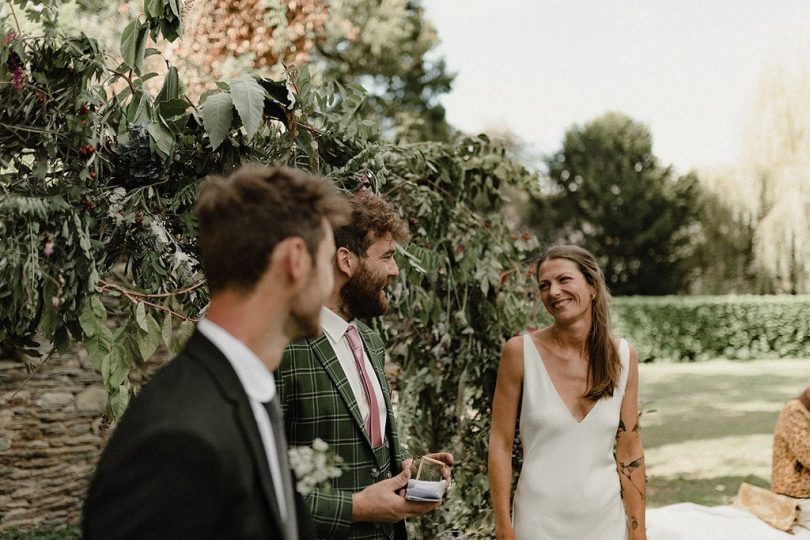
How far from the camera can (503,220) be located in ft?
13.5

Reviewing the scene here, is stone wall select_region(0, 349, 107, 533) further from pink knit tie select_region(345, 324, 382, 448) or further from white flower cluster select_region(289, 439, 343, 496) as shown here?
white flower cluster select_region(289, 439, 343, 496)

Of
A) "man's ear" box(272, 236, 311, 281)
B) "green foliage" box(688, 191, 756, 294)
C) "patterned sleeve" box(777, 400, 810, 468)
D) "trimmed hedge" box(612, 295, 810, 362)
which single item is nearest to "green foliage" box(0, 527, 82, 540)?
"patterned sleeve" box(777, 400, 810, 468)

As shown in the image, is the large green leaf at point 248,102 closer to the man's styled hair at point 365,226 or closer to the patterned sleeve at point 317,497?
the man's styled hair at point 365,226

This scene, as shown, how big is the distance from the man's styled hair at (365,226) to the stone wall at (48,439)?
4186 millimetres

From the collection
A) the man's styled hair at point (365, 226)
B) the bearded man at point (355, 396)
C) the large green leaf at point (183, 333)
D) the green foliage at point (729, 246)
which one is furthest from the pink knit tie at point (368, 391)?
the green foliage at point (729, 246)

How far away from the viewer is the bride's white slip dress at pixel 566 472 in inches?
109

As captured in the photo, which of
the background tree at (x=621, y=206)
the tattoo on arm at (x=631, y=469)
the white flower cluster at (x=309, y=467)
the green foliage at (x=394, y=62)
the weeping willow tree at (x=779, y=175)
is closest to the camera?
the white flower cluster at (x=309, y=467)

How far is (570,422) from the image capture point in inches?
111

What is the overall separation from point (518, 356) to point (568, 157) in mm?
32260

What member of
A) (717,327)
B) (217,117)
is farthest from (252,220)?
(717,327)

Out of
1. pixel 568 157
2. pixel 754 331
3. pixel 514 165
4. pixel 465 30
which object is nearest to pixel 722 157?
pixel 754 331

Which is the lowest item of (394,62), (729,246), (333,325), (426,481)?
(426,481)

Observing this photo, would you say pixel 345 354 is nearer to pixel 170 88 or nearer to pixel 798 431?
pixel 170 88

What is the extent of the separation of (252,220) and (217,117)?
1.08m
